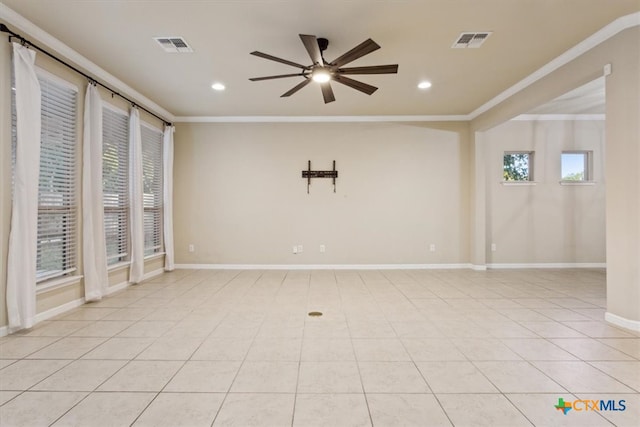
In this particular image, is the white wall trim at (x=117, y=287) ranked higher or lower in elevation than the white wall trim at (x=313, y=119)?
lower

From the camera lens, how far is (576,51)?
3451mm

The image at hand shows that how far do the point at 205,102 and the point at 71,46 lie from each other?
6.40ft

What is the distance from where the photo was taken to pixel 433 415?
1.69 metres

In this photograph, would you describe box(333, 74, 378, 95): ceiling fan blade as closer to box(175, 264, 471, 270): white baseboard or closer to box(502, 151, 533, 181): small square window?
box(175, 264, 471, 270): white baseboard

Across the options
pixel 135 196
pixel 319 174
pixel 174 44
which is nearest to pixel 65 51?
pixel 174 44

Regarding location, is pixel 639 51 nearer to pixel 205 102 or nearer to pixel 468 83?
pixel 468 83

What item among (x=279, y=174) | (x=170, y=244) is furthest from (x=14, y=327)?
(x=279, y=174)

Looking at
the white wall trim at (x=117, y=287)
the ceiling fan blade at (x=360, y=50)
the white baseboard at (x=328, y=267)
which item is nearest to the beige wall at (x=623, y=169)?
the ceiling fan blade at (x=360, y=50)

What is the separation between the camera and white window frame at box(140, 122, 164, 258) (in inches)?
207

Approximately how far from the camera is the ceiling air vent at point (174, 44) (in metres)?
3.28

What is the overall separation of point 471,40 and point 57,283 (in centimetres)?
521

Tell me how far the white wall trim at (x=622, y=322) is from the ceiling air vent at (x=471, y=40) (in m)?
3.10

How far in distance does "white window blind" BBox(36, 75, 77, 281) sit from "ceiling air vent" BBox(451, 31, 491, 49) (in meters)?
4.43

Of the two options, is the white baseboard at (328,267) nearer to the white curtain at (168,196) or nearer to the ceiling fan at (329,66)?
the white curtain at (168,196)
